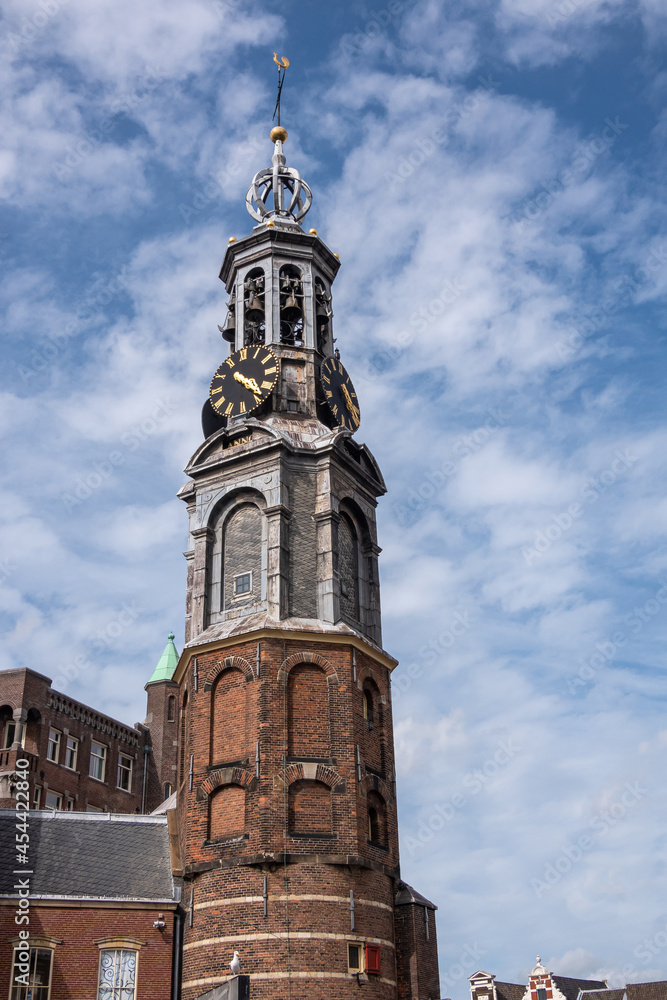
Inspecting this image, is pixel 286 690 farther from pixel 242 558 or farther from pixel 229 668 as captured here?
pixel 242 558

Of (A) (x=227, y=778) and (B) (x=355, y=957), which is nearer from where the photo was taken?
(B) (x=355, y=957)

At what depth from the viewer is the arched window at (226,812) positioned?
34.8 metres

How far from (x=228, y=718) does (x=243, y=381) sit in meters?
13.9

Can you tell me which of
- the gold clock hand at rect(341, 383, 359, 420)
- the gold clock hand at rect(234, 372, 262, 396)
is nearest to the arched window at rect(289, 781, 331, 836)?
the gold clock hand at rect(234, 372, 262, 396)

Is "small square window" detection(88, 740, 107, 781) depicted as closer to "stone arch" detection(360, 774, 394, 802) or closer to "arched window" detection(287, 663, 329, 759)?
"stone arch" detection(360, 774, 394, 802)

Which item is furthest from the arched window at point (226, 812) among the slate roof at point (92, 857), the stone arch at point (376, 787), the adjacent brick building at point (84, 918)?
the stone arch at point (376, 787)

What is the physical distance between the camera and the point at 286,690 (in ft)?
119

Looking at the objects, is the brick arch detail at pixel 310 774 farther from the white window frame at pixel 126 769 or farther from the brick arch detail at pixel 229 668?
the white window frame at pixel 126 769

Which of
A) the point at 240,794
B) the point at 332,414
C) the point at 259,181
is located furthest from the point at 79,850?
the point at 259,181

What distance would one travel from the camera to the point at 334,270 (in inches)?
1949

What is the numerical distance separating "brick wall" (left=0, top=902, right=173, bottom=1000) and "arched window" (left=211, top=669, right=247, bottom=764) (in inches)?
208

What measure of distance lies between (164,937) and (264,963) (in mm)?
4110

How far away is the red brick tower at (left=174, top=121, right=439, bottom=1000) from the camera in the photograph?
1313 inches

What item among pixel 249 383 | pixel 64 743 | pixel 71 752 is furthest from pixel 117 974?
pixel 71 752
